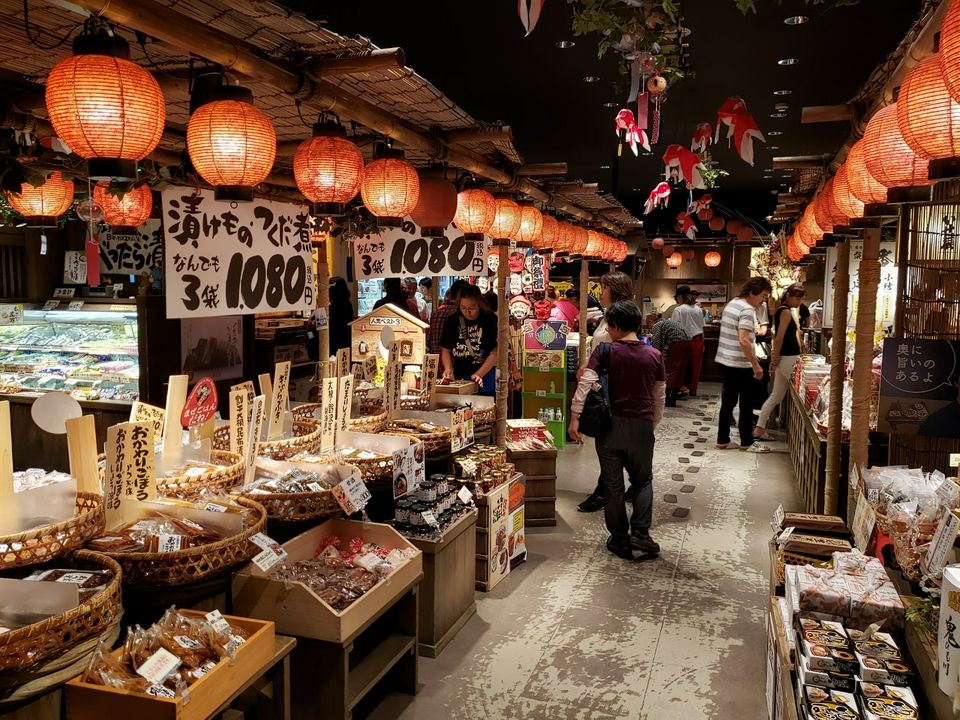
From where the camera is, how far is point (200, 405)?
3795mm

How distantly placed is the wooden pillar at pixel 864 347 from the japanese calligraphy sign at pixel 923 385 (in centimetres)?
63

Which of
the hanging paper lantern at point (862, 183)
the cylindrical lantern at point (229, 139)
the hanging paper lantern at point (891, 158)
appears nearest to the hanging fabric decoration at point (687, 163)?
the hanging paper lantern at point (862, 183)

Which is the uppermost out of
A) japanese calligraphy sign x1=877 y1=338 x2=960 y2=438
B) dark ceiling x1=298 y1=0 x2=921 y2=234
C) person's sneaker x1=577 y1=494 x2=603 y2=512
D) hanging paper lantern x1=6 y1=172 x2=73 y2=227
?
dark ceiling x1=298 y1=0 x2=921 y2=234

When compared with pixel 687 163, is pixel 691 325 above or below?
below

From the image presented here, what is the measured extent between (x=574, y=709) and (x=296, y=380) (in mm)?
8731

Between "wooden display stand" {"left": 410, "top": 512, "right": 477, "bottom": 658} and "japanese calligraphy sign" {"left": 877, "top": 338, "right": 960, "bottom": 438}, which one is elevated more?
"japanese calligraphy sign" {"left": 877, "top": 338, "right": 960, "bottom": 438}

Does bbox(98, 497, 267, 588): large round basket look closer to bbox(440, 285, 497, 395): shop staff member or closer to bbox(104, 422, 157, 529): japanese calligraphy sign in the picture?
bbox(104, 422, 157, 529): japanese calligraphy sign

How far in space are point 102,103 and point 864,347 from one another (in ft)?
13.9

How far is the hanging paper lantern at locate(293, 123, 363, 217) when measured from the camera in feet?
12.7

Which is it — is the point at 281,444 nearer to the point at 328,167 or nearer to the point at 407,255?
the point at 328,167

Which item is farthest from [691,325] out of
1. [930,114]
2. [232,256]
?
[930,114]

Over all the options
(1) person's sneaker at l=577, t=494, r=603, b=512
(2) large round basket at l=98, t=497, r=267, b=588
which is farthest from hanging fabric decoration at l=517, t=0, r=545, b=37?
(1) person's sneaker at l=577, t=494, r=603, b=512

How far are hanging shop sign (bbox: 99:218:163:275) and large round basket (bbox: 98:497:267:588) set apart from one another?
20.3 ft

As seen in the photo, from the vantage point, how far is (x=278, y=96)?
4.18m
